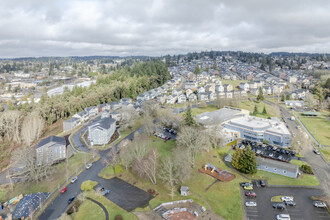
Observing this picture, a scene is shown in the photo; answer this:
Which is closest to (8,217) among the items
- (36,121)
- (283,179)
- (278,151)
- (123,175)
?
(123,175)

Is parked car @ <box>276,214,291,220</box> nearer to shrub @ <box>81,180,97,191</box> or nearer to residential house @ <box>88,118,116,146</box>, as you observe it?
shrub @ <box>81,180,97,191</box>

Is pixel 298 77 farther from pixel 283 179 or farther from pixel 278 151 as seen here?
pixel 283 179

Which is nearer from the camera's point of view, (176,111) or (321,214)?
(321,214)

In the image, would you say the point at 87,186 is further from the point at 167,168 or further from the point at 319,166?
the point at 319,166

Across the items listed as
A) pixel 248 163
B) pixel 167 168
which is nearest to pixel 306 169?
pixel 248 163

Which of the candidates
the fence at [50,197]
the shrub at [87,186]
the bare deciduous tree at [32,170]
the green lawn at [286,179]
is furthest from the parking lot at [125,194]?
the green lawn at [286,179]

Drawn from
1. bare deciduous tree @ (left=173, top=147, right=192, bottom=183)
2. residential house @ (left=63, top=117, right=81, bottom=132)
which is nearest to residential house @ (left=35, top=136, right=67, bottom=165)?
residential house @ (left=63, top=117, right=81, bottom=132)
